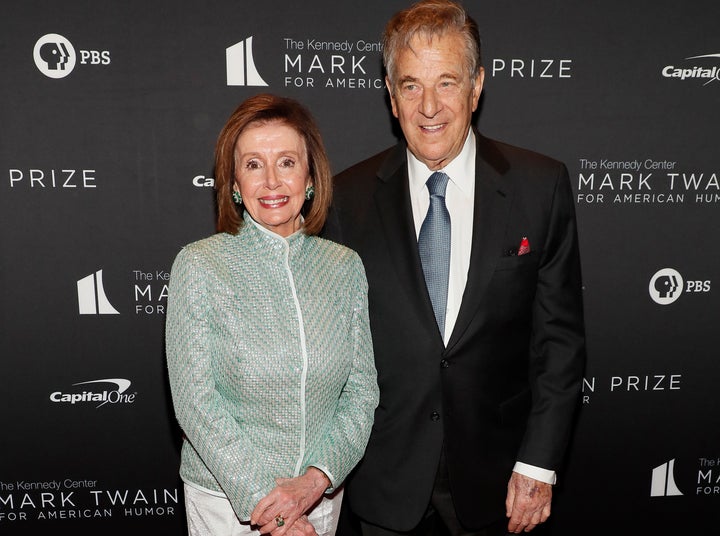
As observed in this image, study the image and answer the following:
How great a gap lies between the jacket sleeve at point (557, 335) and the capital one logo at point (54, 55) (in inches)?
78.4

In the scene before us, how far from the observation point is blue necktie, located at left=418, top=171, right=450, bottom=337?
6.16 feet

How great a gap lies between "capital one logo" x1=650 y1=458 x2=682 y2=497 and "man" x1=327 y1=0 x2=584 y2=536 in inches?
61.0

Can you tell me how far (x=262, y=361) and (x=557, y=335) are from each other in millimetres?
876

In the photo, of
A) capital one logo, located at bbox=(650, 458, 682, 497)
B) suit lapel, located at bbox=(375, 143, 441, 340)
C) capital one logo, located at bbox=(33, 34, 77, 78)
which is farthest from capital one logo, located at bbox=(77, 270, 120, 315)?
capital one logo, located at bbox=(650, 458, 682, 497)

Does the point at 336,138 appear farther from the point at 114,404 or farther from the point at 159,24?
the point at 114,404

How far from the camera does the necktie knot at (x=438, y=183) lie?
1.93m

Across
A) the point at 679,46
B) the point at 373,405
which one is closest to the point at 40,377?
the point at 373,405

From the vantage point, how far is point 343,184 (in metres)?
2.07

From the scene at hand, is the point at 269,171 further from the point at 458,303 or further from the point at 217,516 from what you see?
the point at 217,516

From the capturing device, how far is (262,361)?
1660 mm

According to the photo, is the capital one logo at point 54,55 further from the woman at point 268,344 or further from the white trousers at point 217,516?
the white trousers at point 217,516

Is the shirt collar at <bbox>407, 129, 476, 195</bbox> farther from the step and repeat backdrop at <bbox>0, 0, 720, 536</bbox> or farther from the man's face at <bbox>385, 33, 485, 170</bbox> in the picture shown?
the step and repeat backdrop at <bbox>0, 0, 720, 536</bbox>

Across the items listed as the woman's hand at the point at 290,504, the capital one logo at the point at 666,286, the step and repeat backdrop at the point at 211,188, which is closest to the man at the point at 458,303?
the woman's hand at the point at 290,504

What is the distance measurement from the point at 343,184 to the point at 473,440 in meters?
0.86
